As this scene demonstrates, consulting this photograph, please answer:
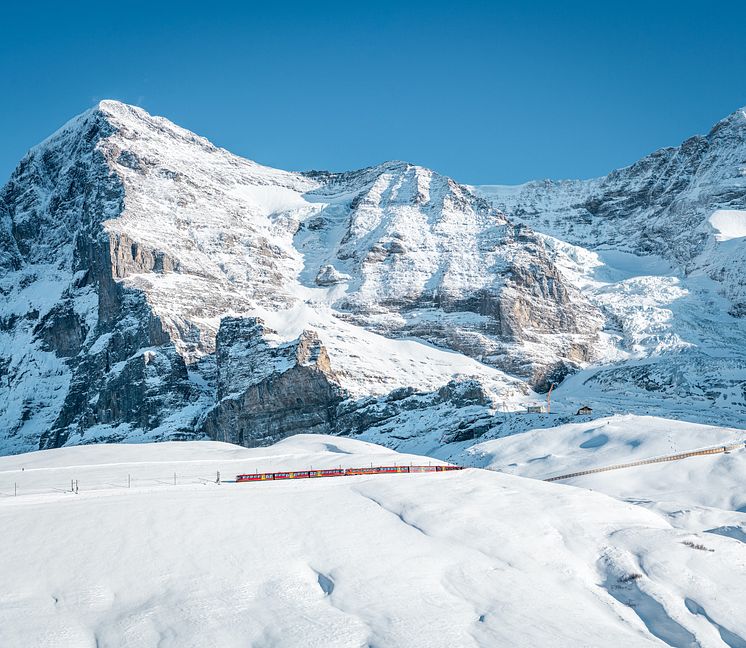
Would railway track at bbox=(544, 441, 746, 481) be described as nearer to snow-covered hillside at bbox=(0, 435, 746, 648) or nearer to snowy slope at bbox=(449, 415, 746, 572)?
snowy slope at bbox=(449, 415, 746, 572)

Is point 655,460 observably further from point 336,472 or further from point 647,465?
point 336,472

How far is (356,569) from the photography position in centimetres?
3891

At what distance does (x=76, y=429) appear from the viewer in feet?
577

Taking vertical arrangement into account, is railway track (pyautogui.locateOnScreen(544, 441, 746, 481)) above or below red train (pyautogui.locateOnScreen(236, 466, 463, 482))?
below

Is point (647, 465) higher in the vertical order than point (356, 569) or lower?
higher

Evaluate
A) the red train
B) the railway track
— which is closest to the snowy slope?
the railway track

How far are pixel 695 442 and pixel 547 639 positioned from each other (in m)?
54.5

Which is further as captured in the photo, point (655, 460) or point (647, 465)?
point (655, 460)

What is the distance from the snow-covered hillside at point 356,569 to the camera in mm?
33312

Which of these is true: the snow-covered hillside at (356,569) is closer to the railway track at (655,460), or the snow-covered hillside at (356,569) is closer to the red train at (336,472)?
the red train at (336,472)

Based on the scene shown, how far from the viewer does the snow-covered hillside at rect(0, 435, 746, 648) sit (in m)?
33.3

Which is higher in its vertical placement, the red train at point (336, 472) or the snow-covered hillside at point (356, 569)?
the red train at point (336, 472)

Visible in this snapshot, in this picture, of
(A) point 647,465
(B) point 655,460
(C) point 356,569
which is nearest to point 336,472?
(C) point 356,569

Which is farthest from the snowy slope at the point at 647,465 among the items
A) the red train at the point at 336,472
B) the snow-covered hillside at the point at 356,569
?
the red train at the point at 336,472
